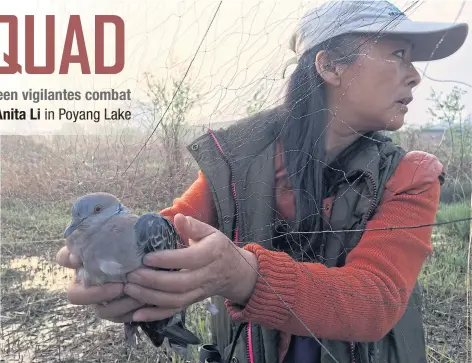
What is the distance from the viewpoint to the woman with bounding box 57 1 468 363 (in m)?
0.59

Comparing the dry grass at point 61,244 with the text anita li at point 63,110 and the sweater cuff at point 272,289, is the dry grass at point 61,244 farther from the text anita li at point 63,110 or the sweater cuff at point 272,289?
the sweater cuff at point 272,289

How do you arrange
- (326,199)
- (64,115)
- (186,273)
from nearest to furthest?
(186,273), (326,199), (64,115)

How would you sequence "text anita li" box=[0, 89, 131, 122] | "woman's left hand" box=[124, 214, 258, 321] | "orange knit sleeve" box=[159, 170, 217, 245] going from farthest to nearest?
"text anita li" box=[0, 89, 131, 122], "orange knit sleeve" box=[159, 170, 217, 245], "woman's left hand" box=[124, 214, 258, 321]

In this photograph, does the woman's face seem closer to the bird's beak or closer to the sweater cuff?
the sweater cuff

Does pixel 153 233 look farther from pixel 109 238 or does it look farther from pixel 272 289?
pixel 272 289

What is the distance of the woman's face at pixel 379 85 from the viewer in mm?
594

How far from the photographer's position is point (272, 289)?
0.59 metres

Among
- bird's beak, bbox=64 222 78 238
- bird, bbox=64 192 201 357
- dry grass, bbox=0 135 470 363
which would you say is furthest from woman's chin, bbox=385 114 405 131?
bird's beak, bbox=64 222 78 238

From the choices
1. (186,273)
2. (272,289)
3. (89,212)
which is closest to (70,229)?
(89,212)

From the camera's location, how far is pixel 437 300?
1079mm

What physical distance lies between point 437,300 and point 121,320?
791 mm

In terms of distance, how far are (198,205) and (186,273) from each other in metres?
0.17

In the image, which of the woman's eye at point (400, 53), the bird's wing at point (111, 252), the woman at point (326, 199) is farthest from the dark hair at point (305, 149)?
the bird's wing at point (111, 252)

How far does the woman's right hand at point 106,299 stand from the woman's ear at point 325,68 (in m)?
0.36
